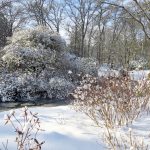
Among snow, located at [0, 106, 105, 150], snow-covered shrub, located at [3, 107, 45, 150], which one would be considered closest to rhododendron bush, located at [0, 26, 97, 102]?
snow, located at [0, 106, 105, 150]

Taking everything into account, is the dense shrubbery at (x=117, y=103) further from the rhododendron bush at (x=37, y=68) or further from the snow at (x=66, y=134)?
the rhododendron bush at (x=37, y=68)

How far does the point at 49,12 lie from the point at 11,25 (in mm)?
5938

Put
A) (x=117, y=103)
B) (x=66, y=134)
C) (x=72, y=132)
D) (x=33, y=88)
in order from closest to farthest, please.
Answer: (x=66, y=134) → (x=72, y=132) → (x=117, y=103) → (x=33, y=88)

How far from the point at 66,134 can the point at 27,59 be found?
12.6 metres

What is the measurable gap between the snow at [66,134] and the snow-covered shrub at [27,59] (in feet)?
35.1

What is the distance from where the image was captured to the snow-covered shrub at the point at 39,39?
19.4 m

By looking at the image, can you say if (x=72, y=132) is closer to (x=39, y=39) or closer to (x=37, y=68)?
(x=37, y=68)

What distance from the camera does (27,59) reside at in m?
18.6

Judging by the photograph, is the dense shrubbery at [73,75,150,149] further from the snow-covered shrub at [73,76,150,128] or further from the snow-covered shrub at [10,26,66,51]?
the snow-covered shrub at [10,26,66,51]

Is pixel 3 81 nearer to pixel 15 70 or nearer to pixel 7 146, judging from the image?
pixel 15 70

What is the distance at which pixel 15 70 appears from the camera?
61.6 ft


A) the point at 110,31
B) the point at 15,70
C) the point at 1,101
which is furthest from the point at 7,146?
the point at 110,31

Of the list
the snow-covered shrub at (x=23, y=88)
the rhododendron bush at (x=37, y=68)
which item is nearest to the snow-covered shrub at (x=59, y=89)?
the rhododendron bush at (x=37, y=68)

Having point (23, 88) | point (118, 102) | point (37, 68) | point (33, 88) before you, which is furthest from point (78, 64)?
point (118, 102)
